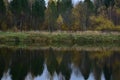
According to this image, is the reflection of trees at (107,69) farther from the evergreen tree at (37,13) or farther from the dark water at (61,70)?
the evergreen tree at (37,13)

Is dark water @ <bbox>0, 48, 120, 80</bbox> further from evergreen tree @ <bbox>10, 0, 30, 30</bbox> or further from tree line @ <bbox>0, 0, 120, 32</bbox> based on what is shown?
evergreen tree @ <bbox>10, 0, 30, 30</bbox>

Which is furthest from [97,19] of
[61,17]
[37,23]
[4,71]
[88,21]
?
[4,71]

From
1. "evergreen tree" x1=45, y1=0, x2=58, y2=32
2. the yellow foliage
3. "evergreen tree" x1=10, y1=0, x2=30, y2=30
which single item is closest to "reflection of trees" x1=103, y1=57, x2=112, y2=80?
the yellow foliage

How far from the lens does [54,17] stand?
7950 cm

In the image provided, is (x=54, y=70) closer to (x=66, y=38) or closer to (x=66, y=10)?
(x=66, y=38)

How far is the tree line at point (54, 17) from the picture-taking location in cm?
7688

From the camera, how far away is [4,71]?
1092 inches

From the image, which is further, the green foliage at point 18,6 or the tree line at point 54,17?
the tree line at point 54,17

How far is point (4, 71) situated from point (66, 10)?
5619cm

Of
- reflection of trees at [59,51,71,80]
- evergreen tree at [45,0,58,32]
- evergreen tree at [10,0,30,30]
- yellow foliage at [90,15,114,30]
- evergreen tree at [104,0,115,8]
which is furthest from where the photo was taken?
evergreen tree at [104,0,115,8]

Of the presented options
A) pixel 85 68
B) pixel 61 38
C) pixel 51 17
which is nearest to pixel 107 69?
pixel 85 68

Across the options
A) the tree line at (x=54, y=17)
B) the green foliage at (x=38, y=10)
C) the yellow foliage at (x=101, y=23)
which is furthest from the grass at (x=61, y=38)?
the green foliage at (x=38, y=10)

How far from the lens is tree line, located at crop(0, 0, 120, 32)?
7688 cm

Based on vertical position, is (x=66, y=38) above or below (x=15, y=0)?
below
